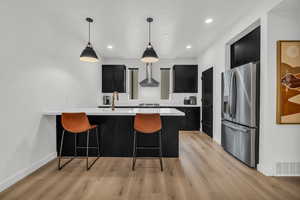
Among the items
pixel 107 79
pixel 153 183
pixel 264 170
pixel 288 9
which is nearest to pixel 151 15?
pixel 288 9

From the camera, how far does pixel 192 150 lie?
357 centimetres

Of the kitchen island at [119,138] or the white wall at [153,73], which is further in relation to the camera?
the white wall at [153,73]

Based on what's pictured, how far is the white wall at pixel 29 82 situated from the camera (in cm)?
207

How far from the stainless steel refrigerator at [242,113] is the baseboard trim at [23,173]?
358 centimetres

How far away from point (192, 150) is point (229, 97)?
4.71ft

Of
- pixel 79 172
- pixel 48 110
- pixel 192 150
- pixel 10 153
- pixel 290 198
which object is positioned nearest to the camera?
pixel 290 198

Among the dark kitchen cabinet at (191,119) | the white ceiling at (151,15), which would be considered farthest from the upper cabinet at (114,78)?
the dark kitchen cabinet at (191,119)

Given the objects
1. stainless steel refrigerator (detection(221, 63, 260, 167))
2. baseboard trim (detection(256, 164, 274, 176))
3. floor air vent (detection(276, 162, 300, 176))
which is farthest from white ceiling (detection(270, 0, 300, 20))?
baseboard trim (detection(256, 164, 274, 176))

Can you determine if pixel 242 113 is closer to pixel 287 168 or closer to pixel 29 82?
pixel 287 168

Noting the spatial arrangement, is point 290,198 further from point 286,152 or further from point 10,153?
point 10,153

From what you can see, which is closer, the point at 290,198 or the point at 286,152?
the point at 290,198

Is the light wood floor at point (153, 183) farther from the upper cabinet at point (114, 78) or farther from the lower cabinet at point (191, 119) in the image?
the upper cabinet at point (114, 78)

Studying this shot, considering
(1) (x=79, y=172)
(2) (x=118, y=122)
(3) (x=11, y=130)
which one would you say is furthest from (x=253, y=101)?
(3) (x=11, y=130)

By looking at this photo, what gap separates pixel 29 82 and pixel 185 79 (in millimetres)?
4811
